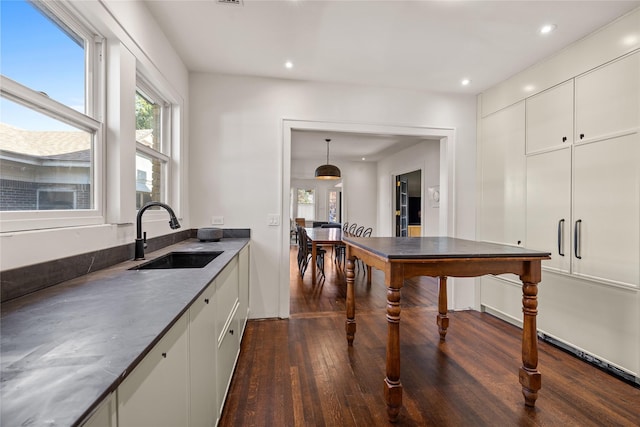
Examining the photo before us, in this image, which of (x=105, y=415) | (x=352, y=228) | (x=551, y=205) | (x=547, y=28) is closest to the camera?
(x=105, y=415)

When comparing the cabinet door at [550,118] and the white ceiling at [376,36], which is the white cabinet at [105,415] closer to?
the white ceiling at [376,36]

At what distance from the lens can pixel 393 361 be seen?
70.6 inches

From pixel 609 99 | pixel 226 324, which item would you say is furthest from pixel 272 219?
pixel 609 99

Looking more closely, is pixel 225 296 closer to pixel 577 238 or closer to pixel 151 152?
pixel 151 152

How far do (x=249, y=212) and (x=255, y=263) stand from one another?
0.56m

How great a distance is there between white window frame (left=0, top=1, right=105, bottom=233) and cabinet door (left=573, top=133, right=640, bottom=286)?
3467mm

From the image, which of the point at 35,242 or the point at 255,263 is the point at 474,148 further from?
the point at 35,242

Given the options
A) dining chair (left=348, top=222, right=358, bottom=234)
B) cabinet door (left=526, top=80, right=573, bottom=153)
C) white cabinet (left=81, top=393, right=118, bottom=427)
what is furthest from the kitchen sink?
dining chair (left=348, top=222, right=358, bottom=234)

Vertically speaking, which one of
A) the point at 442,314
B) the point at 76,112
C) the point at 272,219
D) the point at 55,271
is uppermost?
the point at 76,112

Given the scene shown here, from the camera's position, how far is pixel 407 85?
133 inches

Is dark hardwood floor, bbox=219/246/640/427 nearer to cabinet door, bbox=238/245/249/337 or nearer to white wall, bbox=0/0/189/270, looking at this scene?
cabinet door, bbox=238/245/249/337

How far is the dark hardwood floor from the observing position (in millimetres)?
1725

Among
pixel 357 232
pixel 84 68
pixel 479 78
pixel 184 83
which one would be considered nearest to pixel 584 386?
pixel 479 78

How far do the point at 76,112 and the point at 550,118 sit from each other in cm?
359
